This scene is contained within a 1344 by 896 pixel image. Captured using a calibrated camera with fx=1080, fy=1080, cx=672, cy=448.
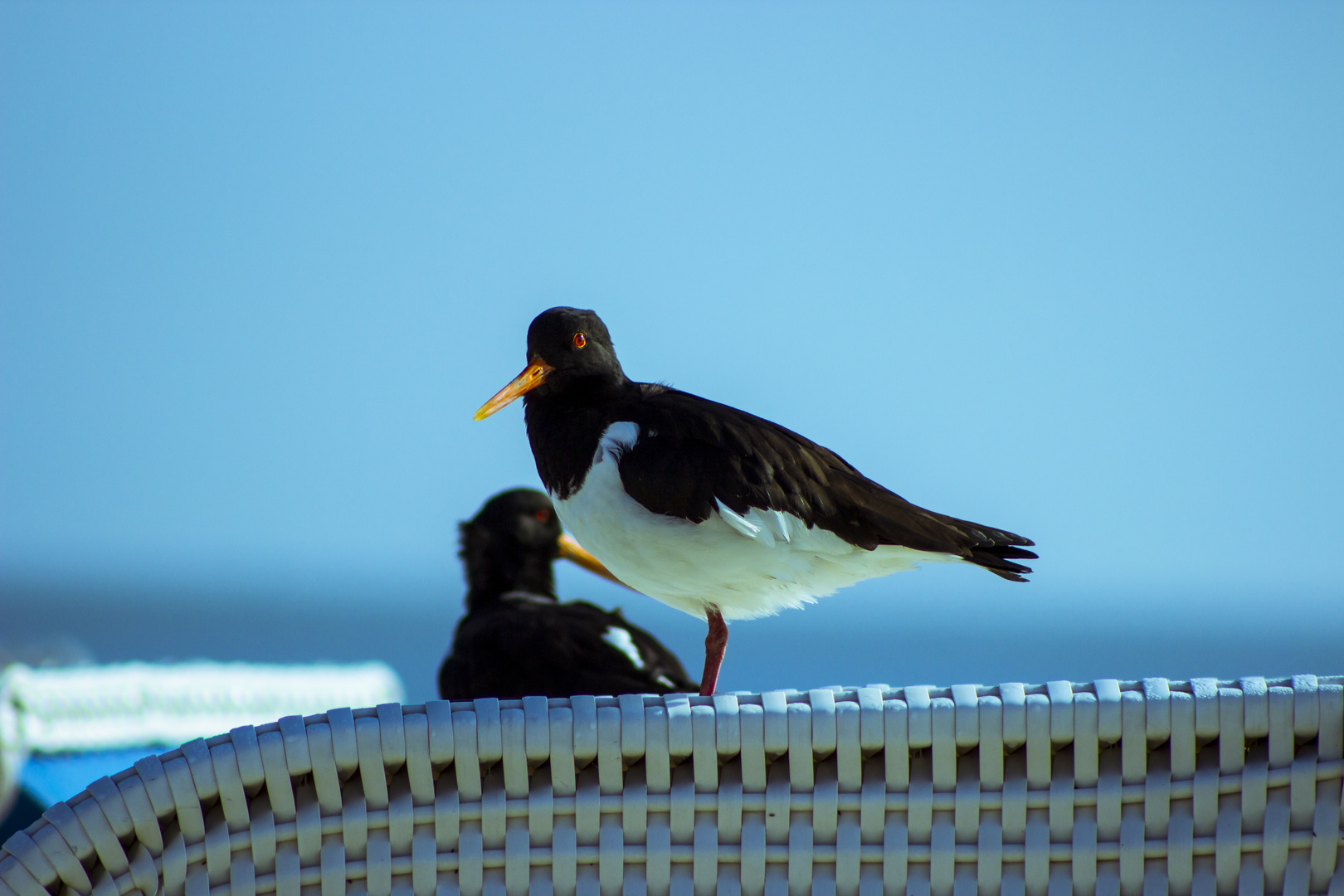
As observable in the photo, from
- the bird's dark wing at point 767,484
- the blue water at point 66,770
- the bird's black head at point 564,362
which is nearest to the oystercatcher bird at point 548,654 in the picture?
the bird's dark wing at point 767,484

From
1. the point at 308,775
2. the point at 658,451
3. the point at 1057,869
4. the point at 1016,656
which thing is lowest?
the point at 1016,656

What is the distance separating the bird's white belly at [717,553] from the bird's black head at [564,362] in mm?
219

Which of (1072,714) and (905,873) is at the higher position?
(1072,714)

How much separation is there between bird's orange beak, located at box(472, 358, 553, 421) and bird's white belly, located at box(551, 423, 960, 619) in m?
0.26

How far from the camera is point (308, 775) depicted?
3.65 feet

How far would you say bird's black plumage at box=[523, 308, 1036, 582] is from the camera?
2.06 metres

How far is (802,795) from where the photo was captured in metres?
1.11

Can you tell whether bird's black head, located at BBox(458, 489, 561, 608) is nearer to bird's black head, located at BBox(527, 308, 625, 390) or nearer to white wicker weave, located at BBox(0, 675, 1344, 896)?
bird's black head, located at BBox(527, 308, 625, 390)

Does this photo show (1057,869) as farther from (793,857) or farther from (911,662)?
(911,662)

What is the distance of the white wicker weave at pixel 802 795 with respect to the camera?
1.08 metres

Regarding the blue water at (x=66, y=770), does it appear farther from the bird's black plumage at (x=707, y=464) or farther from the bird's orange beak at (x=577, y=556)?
the bird's black plumage at (x=707, y=464)

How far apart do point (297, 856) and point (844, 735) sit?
57 cm

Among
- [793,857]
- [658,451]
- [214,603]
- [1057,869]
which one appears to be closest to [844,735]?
[793,857]

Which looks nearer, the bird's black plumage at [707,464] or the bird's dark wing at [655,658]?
the bird's black plumage at [707,464]
